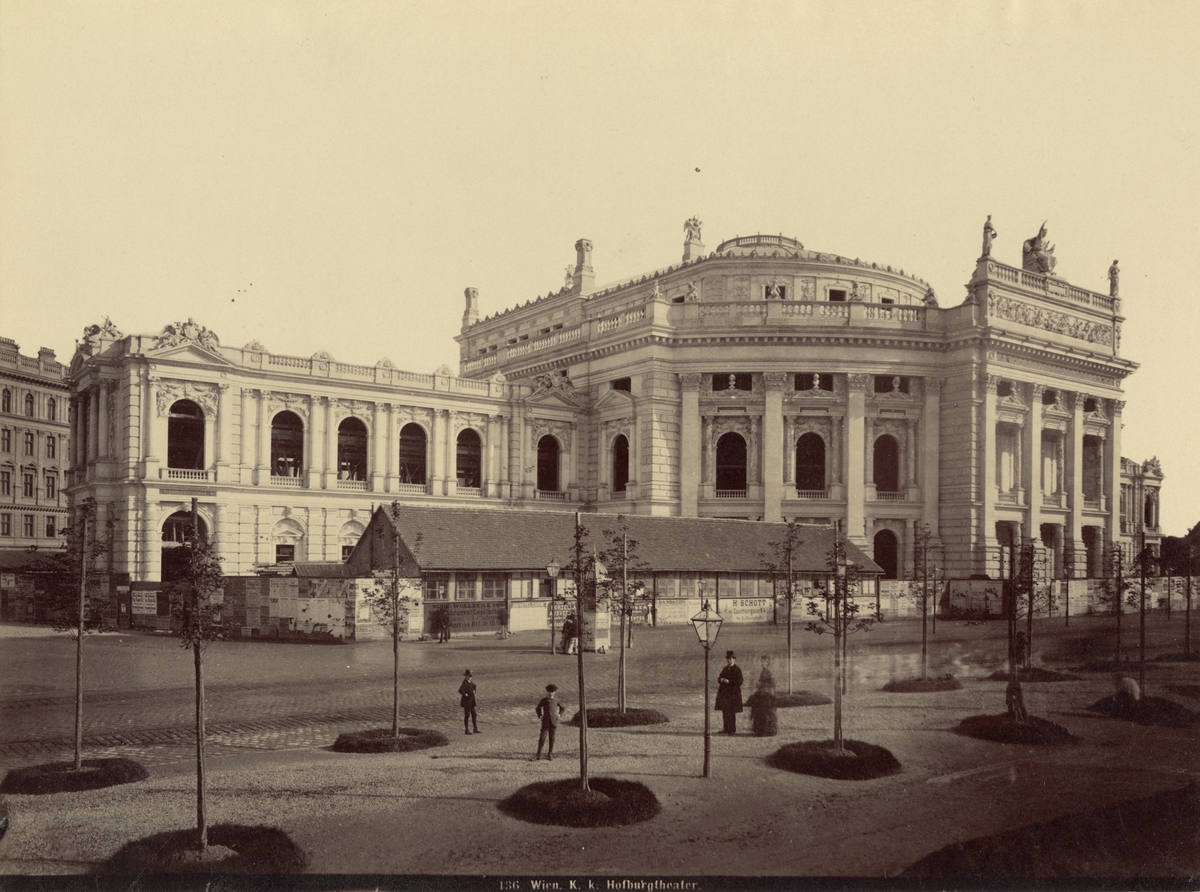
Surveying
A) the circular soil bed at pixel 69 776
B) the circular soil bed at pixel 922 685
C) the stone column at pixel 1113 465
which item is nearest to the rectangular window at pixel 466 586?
the circular soil bed at pixel 922 685

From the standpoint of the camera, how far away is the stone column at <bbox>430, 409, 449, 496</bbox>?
5784 centimetres

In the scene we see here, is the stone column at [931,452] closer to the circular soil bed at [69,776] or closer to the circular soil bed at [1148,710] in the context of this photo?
the circular soil bed at [1148,710]

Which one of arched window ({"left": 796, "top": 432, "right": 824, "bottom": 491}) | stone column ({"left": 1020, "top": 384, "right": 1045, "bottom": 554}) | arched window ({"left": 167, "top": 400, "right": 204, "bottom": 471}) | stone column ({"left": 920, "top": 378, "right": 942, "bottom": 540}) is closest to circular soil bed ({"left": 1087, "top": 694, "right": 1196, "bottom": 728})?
stone column ({"left": 920, "top": 378, "right": 942, "bottom": 540})

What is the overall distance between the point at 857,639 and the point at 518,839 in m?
25.1

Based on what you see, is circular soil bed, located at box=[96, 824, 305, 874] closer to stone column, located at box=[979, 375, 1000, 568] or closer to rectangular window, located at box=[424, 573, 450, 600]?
rectangular window, located at box=[424, 573, 450, 600]

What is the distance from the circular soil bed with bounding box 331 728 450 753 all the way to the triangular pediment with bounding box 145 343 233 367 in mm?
35797

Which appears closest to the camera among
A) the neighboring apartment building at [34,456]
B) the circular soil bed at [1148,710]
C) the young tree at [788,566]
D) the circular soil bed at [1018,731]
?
the circular soil bed at [1018,731]

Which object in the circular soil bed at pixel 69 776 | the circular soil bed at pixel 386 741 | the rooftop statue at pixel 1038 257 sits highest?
the rooftop statue at pixel 1038 257

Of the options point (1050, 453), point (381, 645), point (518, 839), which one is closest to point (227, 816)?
point (518, 839)

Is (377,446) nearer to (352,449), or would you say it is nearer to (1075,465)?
(352,449)

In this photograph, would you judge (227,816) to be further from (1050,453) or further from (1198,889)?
(1050,453)

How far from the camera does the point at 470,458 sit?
200 ft

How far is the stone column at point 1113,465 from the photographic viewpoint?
60844mm

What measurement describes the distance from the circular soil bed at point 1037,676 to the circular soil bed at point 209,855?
17.8 m
